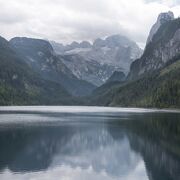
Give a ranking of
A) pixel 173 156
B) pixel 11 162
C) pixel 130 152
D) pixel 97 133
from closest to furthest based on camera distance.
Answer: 1. pixel 11 162
2. pixel 173 156
3. pixel 130 152
4. pixel 97 133

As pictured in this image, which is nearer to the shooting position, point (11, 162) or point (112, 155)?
point (11, 162)

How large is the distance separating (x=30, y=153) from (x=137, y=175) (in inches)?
A: 1050

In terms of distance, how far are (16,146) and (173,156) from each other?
3541 centimetres

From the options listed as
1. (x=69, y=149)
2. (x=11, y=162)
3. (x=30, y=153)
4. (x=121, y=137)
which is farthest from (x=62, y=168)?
(x=121, y=137)

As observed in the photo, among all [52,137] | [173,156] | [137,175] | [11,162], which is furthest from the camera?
[52,137]

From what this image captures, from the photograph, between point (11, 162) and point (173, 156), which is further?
point (173, 156)

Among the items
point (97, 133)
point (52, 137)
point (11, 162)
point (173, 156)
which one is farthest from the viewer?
point (97, 133)

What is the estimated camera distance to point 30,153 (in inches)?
3307

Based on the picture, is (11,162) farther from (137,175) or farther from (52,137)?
(52,137)

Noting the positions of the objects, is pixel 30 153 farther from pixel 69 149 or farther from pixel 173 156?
pixel 173 156

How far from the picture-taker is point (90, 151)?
91312 millimetres

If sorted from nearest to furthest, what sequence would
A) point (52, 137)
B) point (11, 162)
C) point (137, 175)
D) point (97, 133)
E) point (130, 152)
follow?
point (137, 175), point (11, 162), point (130, 152), point (52, 137), point (97, 133)

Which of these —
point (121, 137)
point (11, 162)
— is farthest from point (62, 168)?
point (121, 137)

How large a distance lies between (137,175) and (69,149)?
1099 inches
